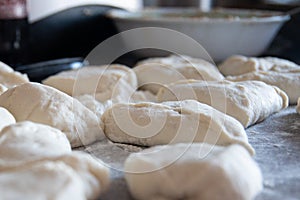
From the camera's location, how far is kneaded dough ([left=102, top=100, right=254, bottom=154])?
2.84ft

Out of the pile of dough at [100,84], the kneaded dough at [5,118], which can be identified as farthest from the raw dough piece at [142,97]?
the kneaded dough at [5,118]

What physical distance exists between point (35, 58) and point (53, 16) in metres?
0.16

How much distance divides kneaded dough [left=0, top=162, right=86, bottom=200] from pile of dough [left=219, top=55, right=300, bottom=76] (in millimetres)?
825

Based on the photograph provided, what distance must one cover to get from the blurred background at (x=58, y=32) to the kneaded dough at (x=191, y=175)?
881 millimetres

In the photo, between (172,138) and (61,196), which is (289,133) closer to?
(172,138)

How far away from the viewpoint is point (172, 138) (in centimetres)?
90

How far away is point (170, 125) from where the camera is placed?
903 mm

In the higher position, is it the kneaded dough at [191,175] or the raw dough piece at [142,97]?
the kneaded dough at [191,175]

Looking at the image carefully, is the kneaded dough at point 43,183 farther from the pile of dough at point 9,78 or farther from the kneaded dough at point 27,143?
the pile of dough at point 9,78

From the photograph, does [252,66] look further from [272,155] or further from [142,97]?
[272,155]

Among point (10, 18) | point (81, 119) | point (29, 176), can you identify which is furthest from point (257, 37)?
point (29, 176)

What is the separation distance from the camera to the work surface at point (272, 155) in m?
0.74

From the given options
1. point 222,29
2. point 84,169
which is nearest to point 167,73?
point 222,29

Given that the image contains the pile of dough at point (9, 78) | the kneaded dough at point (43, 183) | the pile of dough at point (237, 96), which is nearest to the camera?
the kneaded dough at point (43, 183)
